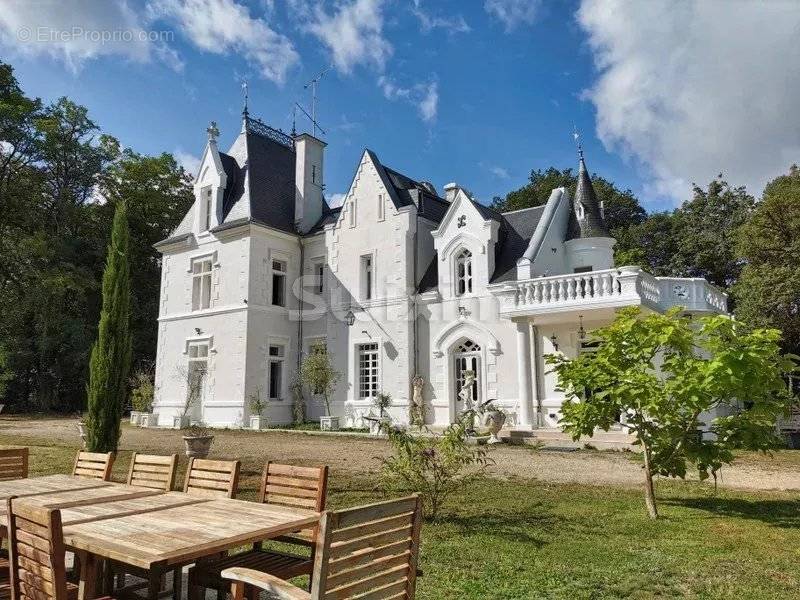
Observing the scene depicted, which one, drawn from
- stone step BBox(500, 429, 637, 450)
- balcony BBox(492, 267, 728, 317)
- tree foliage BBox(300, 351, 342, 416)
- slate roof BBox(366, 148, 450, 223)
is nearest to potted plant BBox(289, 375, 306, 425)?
tree foliage BBox(300, 351, 342, 416)

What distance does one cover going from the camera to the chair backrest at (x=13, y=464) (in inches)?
240

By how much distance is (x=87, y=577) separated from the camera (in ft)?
11.0

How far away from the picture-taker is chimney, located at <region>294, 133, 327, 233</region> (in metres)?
24.2

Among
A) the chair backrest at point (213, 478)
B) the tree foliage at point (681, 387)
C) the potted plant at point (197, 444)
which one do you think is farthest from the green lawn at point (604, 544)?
the potted plant at point (197, 444)

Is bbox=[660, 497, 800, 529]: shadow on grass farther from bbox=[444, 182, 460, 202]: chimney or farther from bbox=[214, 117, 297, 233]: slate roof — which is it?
bbox=[214, 117, 297, 233]: slate roof

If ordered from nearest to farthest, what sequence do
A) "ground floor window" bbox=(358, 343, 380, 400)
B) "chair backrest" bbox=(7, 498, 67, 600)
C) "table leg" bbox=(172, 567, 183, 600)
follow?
1. "chair backrest" bbox=(7, 498, 67, 600)
2. "table leg" bbox=(172, 567, 183, 600)
3. "ground floor window" bbox=(358, 343, 380, 400)

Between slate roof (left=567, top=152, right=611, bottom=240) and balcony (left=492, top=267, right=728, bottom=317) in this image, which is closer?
balcony (left=492, top=267, right=728, bottom=317)

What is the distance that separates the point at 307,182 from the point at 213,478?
815 inches

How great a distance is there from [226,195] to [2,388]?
11.6 metres

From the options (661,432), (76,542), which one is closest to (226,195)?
(661,432)

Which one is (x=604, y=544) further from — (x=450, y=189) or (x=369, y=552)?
(x=450, y=189)

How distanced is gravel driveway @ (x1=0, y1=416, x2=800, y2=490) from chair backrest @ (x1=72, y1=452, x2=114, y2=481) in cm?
380

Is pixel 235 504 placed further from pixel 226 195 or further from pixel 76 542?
pixel 226 195

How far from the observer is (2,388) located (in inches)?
602
